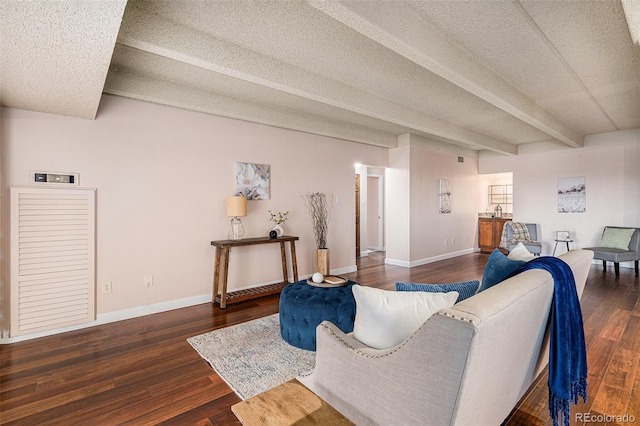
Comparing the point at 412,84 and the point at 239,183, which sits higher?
the point at 412,84

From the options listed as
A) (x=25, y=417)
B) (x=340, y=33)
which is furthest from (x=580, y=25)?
(x=25, y=417)

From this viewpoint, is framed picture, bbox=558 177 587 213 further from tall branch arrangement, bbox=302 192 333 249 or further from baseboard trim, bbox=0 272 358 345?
baseboard trim, bbox=0 272 358 345

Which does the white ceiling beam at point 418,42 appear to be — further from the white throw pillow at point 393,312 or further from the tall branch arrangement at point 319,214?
the tall branch arrangement at point 319,214

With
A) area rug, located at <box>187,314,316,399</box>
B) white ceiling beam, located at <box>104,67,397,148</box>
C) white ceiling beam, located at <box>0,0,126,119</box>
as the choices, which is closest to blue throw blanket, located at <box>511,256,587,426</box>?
area rug, located at <box>187,314,316,399</box>

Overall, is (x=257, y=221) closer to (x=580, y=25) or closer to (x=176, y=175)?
(x=176, y=175)

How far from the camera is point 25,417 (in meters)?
1.93

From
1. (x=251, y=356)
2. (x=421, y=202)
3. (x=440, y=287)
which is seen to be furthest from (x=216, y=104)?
(x=421, y=202)

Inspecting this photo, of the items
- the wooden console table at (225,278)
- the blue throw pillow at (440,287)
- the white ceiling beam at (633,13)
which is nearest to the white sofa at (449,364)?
the blue throw pillow at (440,287)

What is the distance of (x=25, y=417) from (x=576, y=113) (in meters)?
7.15

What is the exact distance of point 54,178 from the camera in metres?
3.20

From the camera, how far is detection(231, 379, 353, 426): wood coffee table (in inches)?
47.3

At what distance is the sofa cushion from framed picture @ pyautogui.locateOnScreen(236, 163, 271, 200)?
252 inches

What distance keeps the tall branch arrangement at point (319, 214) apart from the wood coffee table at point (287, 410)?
3779 millimetres

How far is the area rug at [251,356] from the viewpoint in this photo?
229 centimetres
